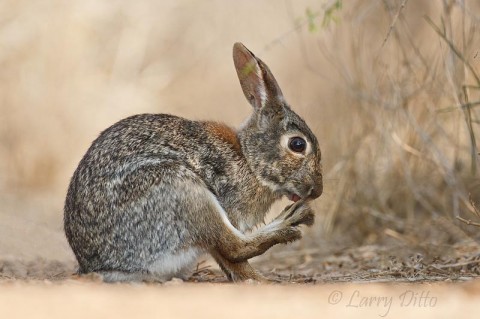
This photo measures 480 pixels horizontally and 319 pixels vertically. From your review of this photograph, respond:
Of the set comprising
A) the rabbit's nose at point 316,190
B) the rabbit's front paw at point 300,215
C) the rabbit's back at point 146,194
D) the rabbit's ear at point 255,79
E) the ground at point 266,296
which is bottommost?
the ground at point 266,296

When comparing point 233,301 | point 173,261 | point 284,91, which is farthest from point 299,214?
point 284,91

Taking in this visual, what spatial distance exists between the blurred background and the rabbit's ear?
1.50 metres

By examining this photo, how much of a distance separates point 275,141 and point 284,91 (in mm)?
7751

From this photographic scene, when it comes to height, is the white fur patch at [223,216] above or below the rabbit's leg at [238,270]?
above

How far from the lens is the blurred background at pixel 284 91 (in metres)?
10.7

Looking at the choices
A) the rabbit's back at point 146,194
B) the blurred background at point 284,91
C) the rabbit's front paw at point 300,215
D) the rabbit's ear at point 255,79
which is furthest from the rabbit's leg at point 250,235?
the blurred background at point 284,91

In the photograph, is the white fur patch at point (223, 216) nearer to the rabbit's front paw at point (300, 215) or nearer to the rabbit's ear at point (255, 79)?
the rabbit's front paw at point (300, 215)

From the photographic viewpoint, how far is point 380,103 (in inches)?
429

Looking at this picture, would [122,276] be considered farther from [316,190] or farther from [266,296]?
[316,190]

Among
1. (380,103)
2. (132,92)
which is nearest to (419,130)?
(380,103)

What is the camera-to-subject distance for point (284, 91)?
51.7 ft

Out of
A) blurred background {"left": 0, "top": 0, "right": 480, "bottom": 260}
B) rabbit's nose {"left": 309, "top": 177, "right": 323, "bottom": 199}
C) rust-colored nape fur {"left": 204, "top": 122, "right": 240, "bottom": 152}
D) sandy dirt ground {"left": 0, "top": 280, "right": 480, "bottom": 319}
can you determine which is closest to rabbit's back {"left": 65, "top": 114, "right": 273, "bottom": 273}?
rust-colored nape fur {"left": 204, "top": 122, "right": 240, "bottom": 152}

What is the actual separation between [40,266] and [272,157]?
2.49 m

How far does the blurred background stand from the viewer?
1072 centimetres
